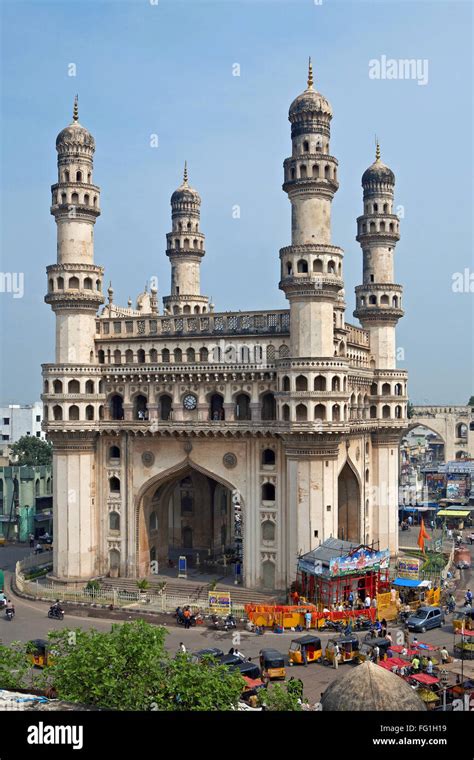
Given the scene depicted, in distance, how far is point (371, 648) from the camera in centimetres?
3412

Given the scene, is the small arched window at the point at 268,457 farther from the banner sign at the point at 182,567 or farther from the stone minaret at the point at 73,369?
the stone minaret at the point at 73,369

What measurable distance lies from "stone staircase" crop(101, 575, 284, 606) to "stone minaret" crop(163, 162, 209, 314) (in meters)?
22.7

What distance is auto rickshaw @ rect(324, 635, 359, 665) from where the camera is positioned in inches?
1337

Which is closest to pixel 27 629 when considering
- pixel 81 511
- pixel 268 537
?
pixel 81 511

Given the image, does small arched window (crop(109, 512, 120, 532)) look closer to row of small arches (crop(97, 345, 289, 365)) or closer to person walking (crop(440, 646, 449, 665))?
row of small arches (crop(97, 345, 289, 365))

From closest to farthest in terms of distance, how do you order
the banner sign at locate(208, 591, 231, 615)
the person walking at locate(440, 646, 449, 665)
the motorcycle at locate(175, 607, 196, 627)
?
the person walking at locate(440, 646, 449, 665)
the motorcycle at locate(175, 607, 196, 627)
the banner sign at locate(208, 591, 231, 615)

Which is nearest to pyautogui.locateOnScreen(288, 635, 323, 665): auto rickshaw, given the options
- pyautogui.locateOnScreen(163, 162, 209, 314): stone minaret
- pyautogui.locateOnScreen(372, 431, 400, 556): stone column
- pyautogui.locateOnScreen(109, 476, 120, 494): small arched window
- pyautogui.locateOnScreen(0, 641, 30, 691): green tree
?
pyautogui.locateOnScreen(0, 641, 30, 691): green tree

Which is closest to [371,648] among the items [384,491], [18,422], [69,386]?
[384,491]

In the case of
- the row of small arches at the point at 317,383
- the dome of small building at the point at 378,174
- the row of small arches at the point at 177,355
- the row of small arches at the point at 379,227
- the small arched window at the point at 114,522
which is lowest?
the small arched window at the point at 114,522

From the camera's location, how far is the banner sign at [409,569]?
152 ft

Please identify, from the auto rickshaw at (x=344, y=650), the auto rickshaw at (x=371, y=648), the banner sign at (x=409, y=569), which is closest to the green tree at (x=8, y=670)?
the auto rickshaw at (x=344, y=650)

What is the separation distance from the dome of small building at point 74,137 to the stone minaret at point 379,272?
1840 cm

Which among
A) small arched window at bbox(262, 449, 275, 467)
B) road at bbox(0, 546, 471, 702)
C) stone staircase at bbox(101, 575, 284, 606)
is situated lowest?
road at bbox(0, 546, 471, 702)

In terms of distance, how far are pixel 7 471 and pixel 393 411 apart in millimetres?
34590
